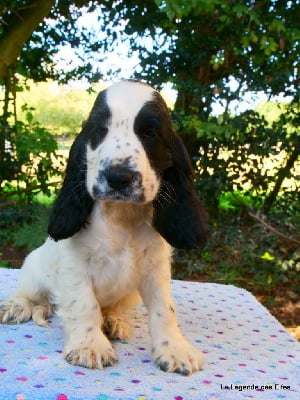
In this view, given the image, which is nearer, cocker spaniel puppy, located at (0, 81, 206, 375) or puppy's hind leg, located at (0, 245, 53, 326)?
cocker spaniel puppy, located at (0, 81, 206, 375)

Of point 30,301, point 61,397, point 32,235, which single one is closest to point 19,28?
point 32,235

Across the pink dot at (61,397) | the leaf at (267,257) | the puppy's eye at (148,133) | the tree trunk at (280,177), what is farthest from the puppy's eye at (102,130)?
the tree trunk at (280,177)

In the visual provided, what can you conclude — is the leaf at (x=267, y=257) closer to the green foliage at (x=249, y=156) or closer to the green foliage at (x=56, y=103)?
the green foliage at (x=249, y=156)

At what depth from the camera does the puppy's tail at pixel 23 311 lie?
267 cm

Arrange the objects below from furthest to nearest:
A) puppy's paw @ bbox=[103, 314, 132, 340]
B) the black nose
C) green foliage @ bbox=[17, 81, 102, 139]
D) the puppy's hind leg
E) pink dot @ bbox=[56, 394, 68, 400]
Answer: green foliage @ bbox=[17, 81, 102, 139] → the puppy's hind leg → puppy's paw @ bbox=[103, 314, 132, 340] → the black nose → pink dot @ bbox=[56, 394, 68, 400]

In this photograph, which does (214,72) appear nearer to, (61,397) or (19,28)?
(19,28)

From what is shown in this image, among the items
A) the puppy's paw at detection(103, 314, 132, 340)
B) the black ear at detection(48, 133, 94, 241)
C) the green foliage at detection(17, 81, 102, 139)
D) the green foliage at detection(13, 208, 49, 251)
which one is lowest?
the puppy's paw at detection(103, 314, 132, 340)

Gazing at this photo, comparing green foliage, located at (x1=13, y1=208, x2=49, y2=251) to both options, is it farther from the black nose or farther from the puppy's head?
the black nose

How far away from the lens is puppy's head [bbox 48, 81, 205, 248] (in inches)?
79.8

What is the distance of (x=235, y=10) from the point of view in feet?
14.0

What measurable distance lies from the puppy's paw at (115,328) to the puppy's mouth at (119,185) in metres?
0.79

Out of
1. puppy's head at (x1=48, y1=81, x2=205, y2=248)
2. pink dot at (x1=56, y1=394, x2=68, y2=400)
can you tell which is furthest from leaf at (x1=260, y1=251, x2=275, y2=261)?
pink dot at (x1=56, y1=394, x2=68, y2=400)

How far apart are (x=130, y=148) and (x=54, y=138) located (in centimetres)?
360

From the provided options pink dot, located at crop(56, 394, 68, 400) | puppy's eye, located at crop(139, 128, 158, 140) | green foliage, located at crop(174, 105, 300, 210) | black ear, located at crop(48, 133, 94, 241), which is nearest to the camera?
pink dot, located at crop(56, 394, 68, 400)
